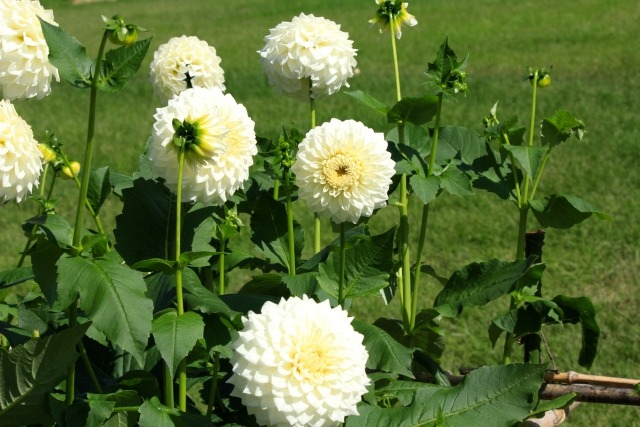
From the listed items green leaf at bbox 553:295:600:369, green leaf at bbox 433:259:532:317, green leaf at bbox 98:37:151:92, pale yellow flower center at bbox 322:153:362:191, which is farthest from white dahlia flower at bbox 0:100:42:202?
green leaf at bbox 553:295:600:369

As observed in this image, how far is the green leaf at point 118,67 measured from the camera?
110 cm

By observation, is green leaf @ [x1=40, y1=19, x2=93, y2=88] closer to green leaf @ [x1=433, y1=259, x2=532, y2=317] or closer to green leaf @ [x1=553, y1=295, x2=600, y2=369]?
green leaf @ [x1=433, y1=259, x2=532, y2=317]

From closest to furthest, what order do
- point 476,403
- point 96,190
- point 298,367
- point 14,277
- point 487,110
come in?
point 298,367, point 476,403, point 14,277, point 96,190, point 487,110

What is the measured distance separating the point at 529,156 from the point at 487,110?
4.38 metres

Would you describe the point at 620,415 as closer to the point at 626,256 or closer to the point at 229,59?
the point at 626,256

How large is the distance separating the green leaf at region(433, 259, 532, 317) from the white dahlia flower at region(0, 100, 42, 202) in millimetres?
593

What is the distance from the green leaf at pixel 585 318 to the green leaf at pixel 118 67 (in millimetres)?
764

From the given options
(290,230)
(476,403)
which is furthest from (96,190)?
(476,403)

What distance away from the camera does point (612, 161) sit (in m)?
4.81

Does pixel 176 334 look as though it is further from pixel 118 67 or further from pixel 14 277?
pixel 14 277

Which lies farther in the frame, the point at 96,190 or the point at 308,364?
the point at 96,190

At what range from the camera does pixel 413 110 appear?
1531 millimetres

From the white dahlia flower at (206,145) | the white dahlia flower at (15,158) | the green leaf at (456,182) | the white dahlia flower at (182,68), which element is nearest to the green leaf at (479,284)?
the green leaf at (456,182)

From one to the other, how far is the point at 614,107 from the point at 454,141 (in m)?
4.35
